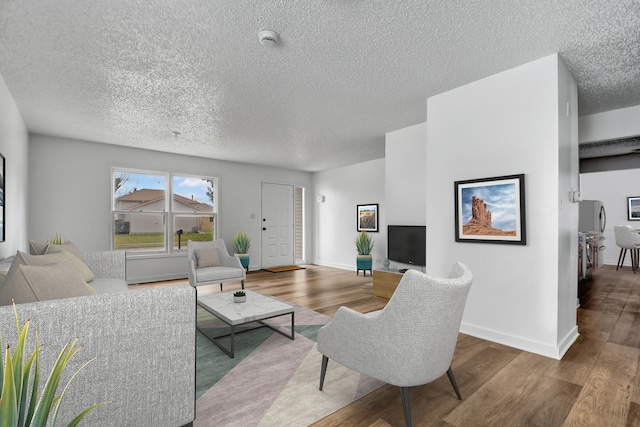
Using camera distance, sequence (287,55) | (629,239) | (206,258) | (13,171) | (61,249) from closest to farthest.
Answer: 1. (287,55)
2. (61,249)
3. (13,171)
4. (206,258)
5. (629,239)

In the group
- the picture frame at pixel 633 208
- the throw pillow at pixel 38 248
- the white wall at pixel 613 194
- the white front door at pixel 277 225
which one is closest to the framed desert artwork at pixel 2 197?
the throw pillow at pixel 38 248

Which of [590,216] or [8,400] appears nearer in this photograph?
[8,400]

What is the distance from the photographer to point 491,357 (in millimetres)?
2553

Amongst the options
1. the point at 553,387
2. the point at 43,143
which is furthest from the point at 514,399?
the point at 43,143

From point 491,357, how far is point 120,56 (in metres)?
3.96

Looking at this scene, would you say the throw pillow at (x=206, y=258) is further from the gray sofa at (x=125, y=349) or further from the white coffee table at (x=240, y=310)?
the gray sofa at (x=125, y=349)

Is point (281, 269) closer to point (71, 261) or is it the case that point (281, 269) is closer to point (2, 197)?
point (71, 261)

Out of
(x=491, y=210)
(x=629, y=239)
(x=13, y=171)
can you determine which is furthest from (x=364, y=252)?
(x=13, y=171)

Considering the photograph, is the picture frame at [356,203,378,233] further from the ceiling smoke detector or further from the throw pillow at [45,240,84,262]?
the throw pillow at [45,240,84,262]

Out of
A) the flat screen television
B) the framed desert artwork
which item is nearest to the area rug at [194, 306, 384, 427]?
the flat screen television

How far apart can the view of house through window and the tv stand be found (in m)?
3.81

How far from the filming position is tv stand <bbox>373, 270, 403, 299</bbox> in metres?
4.34

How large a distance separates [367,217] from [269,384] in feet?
16.4

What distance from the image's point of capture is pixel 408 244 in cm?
446
